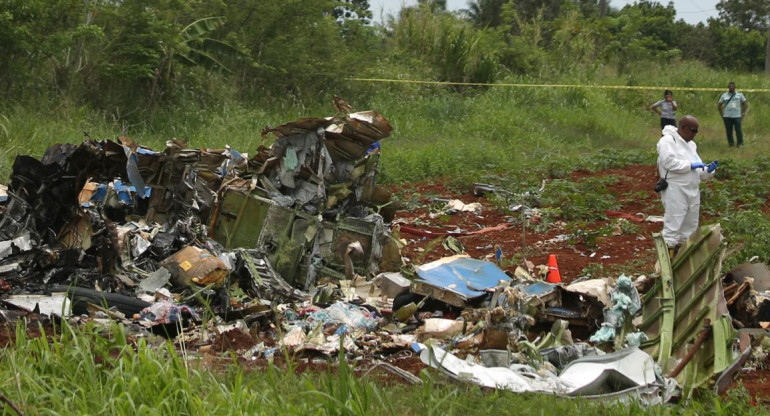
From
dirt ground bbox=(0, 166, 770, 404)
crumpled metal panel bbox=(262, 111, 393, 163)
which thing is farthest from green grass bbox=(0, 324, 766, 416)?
crumpled metal panel bbox=(262, 111, 393, 163)

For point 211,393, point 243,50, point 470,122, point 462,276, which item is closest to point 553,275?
point 462,276

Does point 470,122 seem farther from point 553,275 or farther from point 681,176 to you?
point 553,275

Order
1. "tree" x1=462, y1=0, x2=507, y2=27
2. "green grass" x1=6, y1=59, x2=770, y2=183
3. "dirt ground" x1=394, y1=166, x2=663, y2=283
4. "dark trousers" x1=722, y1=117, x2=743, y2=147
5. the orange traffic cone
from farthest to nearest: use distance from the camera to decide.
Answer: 1. "tree" x1=462, y1=0, x2=507, y2=27
2. "dark trousers" x1=722, y1=117, x2=743, y2=147
3. "green grass" x1=6, y1=59, x2=770, y2=183
4. "dirt ground" x1=394, y1=166, x2=663, y2=283
5. the orange traffic cone

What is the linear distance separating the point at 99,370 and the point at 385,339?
2.60 metres

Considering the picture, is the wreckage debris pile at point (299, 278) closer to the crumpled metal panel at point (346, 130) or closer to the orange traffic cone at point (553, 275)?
the crumpled metal panel at point (346, 130)

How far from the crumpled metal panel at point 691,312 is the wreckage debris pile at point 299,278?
3 centimetres

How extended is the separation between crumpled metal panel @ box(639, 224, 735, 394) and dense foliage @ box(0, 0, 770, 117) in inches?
435

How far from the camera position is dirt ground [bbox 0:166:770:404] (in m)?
6.55

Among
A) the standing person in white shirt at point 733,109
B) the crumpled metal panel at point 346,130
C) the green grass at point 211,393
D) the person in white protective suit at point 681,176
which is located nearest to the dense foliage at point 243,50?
the standing person in white shirt at point 733,109

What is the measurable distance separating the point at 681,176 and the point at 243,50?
12.2 m

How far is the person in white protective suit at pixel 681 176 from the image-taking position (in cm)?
978

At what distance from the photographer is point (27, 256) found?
864cm

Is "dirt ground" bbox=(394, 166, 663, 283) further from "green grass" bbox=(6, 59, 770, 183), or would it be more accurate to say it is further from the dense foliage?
the dense foliage

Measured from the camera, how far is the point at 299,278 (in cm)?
954
